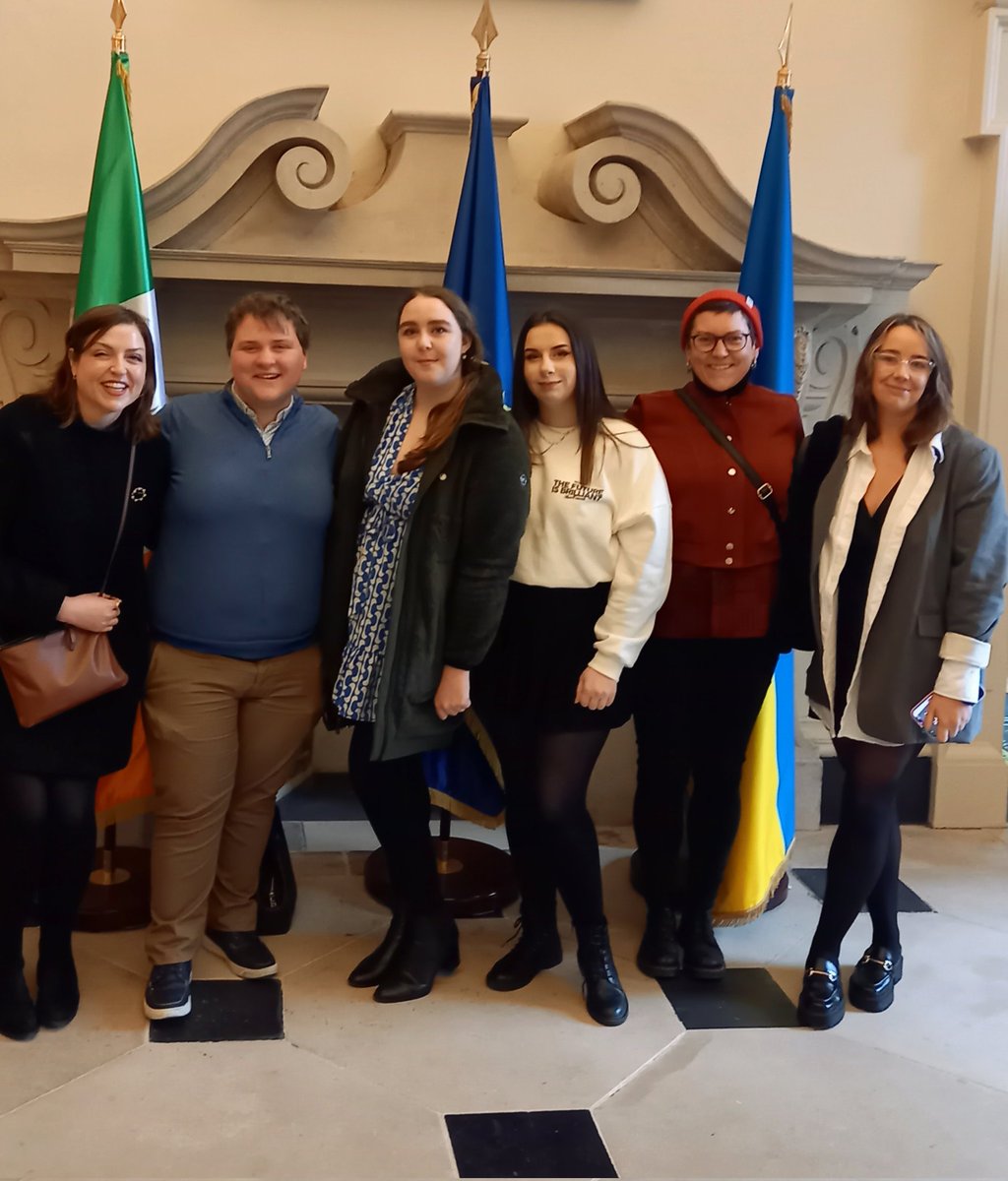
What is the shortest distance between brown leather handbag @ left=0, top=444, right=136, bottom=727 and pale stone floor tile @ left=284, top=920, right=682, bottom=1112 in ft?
2.60

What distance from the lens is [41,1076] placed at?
211 cm

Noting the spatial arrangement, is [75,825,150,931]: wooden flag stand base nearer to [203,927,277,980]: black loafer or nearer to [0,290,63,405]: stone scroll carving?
[203,927,277,980]: black loafer

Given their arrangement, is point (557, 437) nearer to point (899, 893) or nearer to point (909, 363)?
point (909, 363)

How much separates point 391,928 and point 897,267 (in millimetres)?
2253

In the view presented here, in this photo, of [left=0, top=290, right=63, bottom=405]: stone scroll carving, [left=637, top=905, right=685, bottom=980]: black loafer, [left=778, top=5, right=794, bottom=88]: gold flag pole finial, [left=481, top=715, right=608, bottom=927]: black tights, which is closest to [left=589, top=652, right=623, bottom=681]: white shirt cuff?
[left=481, top=715, right=608, bottom=927]: black tights

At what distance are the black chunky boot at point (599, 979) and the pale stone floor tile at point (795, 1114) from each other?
0.48ft

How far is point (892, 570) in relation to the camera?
219 cm

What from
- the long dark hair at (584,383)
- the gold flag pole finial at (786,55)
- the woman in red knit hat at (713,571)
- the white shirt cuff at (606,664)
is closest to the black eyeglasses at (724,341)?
the woman in red knit hat at (713,571)

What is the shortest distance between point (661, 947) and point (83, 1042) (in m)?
1.22

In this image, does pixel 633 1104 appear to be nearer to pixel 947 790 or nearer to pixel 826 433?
pixel 826 433

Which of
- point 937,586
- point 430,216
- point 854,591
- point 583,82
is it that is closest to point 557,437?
point 854,591

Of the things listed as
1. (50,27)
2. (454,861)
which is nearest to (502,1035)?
(454,861)

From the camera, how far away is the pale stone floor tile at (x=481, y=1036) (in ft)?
7.02

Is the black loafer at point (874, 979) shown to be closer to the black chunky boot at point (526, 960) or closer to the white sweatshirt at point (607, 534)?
the black chunky boot at point (526, 960)
